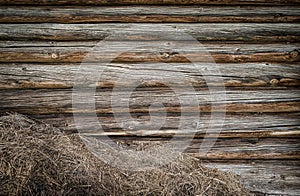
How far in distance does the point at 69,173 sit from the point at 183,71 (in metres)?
1.40

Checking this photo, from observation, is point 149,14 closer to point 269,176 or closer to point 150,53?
point 150,53

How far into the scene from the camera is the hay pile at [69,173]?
9.50ft

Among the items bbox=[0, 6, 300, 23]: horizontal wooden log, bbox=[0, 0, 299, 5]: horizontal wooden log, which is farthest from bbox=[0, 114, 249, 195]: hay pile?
bbox=[0, 0, 299, 5]: horizontal wooden log

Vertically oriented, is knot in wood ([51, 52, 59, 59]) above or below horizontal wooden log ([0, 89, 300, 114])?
above

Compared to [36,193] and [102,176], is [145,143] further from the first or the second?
[36,193]

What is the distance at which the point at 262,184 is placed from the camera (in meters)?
3.64

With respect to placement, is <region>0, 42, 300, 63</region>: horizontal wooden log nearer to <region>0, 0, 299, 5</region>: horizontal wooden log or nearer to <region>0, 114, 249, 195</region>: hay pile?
<region>0, 0, 299, 5</region>: horizontal wooden log

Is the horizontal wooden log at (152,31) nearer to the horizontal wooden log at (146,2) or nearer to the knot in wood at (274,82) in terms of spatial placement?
the horizontal wooden log at (146,2)

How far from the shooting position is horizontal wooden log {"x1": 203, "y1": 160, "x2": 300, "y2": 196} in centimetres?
364

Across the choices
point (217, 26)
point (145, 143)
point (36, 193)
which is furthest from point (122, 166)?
point (217, 26)

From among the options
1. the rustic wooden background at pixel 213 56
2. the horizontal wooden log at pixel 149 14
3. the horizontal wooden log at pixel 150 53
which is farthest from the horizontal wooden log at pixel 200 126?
the horizontal wooden log at pixel 149 14

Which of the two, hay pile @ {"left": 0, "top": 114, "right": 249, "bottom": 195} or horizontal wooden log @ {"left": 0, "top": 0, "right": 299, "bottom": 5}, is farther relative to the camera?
horizontal wooden log @ {"left": 0, "top": 0, "right": 299, "bottom": 5}

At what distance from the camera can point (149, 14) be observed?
143 inches

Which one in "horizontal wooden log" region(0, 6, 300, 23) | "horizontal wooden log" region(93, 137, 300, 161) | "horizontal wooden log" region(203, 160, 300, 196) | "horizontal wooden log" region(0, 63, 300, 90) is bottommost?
"horizontal wooden log" region(203, 160, 300, 196)
